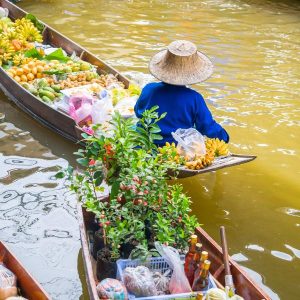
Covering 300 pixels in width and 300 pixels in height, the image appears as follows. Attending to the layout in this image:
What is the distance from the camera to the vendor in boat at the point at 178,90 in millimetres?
4801

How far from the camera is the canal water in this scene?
4430mm

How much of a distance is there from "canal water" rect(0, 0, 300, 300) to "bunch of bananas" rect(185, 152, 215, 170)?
518mm

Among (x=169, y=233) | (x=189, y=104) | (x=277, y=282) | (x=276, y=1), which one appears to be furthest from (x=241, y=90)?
(x=276, y=1)

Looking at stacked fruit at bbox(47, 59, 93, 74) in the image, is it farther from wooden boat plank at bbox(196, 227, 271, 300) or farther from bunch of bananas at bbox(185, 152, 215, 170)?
wooden boat plank at bbox(196, 227, 271, 300)

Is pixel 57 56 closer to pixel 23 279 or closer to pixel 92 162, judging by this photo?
pixel 92 162

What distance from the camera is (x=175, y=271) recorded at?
3348mm

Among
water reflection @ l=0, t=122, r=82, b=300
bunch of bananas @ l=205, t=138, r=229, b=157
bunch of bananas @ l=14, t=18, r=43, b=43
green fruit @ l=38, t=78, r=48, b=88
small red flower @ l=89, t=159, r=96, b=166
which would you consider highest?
small red flower @ l=89, t=159, r=96, b=166

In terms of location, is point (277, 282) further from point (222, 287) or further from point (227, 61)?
point (227, 61)

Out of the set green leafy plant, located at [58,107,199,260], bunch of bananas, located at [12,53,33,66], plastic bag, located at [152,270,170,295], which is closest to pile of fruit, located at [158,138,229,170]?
green leafy plant, located at [58,107,199,260]

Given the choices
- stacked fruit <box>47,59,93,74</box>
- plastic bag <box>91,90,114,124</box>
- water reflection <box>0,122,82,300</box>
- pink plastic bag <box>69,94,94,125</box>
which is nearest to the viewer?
water reflection <box>0,122,82,300</box>

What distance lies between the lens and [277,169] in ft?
19.0

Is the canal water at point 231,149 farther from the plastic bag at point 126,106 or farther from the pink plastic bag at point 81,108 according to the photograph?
the plastic bag at point 126,106

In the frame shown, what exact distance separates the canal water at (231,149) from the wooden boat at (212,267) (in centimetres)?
45

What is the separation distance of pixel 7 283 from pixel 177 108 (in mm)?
2203
